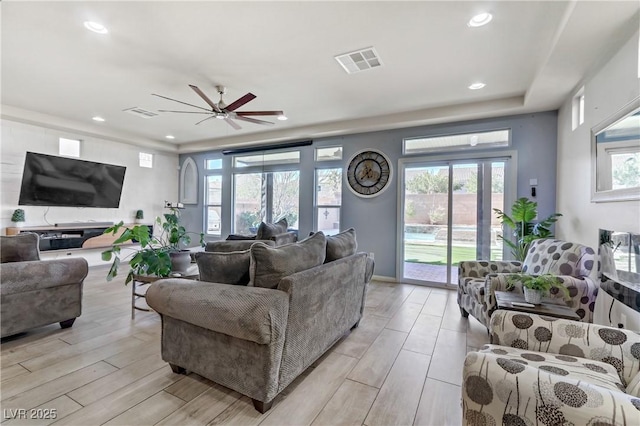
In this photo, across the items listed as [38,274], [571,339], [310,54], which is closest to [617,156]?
[571,339]

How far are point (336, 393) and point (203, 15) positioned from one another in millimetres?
3095

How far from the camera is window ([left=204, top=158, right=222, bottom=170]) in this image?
726cm

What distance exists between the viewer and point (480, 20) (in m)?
2.41

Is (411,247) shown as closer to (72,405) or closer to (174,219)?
(174,219)

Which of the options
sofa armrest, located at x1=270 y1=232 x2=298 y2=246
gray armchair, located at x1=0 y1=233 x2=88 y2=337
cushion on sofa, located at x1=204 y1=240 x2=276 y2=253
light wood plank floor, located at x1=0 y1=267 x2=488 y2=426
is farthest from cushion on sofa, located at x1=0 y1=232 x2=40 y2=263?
sofa armrest, located at x1=270 y1=232 x2=298 y2=246

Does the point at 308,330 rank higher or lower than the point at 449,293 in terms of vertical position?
higher

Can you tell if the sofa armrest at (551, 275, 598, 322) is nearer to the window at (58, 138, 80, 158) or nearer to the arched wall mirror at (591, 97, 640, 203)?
the arched wall mirror at (591, 97, 640, 203)

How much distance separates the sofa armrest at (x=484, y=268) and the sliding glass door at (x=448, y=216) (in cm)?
129

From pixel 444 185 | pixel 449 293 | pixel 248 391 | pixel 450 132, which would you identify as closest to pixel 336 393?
pixel 248 391

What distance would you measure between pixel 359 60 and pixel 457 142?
8.05 ft

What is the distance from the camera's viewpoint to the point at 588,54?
2.59 meters

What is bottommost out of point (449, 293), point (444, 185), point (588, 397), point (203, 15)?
point (449, 293)

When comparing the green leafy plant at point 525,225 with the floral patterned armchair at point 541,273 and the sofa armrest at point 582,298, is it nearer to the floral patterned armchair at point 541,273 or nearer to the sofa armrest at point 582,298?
the floral patterned armchair at point 541,273

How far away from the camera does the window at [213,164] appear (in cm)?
726
